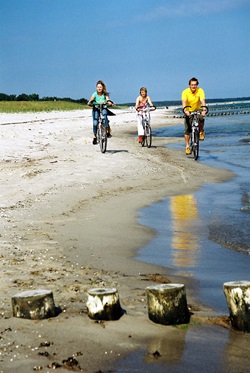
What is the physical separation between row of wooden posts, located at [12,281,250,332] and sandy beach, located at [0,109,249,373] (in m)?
0.06

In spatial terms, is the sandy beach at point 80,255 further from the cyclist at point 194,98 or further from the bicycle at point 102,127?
the bicycle at point 102,127

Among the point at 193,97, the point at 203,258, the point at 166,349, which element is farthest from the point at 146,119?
the point at 166,349

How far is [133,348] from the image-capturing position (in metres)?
3.71

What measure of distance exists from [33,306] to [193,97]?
494 inches

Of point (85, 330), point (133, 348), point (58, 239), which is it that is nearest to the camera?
point (133, 348)

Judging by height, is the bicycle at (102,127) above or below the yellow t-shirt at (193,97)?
below

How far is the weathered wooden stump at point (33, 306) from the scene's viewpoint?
4.14 meters

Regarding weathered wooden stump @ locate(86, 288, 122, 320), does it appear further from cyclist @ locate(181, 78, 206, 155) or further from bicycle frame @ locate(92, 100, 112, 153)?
bicycle frame @ locate(92, 100, 112, 153)

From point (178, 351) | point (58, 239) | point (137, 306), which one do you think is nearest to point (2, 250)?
point (58, 239)

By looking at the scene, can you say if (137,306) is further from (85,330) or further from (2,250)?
(2,250)

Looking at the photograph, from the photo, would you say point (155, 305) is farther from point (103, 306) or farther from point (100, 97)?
point (100, 97)

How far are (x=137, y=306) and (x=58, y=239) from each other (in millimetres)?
2397

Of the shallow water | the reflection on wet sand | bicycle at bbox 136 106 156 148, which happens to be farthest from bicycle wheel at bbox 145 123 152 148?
the reflection on wet sand

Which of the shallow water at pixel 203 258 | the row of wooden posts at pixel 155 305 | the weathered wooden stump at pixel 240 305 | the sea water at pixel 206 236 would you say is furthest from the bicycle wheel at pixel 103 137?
the weathered wooden stump at pixel 240 305
